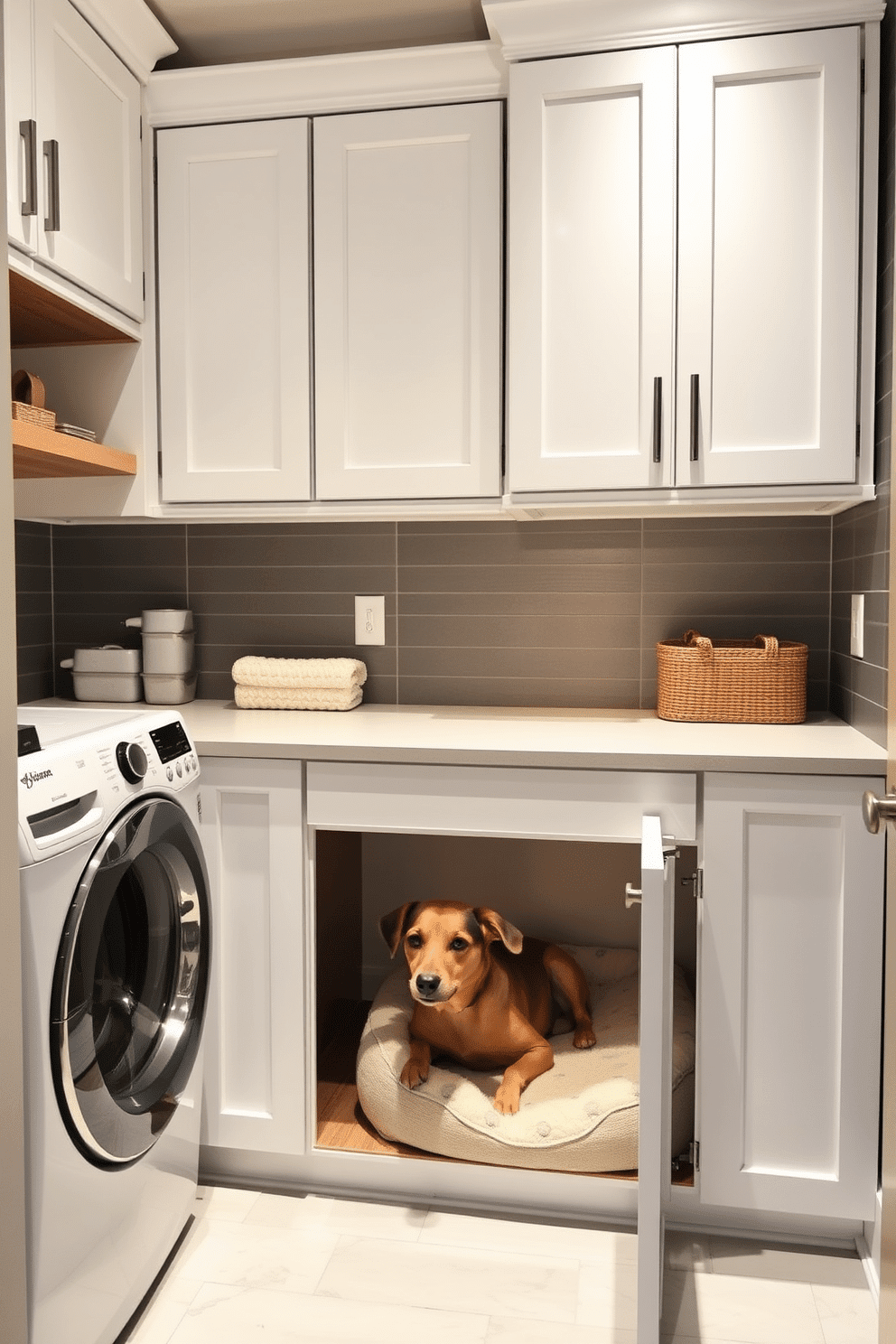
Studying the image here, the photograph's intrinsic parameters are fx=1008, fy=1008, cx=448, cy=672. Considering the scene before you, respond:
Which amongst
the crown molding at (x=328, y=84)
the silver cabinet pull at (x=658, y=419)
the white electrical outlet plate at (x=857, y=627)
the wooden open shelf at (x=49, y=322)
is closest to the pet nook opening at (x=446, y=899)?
the white electrical outlet plate at (x=857, y=627)

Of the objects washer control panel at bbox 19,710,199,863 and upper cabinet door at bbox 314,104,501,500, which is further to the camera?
upper cabinet door at bbox 314,104,501,500

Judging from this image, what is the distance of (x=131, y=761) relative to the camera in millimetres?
1573

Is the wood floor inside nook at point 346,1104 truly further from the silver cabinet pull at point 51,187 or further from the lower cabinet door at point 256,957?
the silver cabinet pull at point 51,187

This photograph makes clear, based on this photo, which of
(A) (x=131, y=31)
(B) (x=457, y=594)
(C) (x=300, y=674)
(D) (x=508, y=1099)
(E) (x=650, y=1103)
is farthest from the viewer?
(B) (x=457, y=594)

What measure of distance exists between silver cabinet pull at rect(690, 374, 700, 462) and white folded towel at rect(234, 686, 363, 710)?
92 cm

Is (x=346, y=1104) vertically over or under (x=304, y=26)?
under

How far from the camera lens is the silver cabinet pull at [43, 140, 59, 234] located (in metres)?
1.82

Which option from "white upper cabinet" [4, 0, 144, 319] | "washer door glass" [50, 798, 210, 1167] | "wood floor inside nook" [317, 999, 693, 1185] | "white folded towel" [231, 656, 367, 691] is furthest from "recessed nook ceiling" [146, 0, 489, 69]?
"wood floor inside nook" [317, 999, 693, 1185]

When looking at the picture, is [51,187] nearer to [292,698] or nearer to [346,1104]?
[292,698]

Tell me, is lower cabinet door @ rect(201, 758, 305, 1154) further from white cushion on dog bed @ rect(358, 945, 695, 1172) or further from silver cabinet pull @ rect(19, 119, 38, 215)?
silver cabinet pull @ rect(19, 119, 38, 215)

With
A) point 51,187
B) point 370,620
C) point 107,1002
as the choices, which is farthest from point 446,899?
point 51,187

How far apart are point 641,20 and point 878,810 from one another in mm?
1591

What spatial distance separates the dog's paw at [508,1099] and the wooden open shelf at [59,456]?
149 cm

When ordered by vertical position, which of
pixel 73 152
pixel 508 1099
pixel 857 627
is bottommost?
pixel 508 1099
